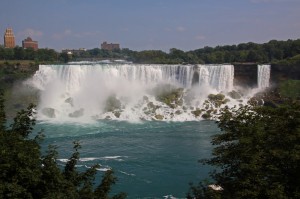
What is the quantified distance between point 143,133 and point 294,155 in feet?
62.1

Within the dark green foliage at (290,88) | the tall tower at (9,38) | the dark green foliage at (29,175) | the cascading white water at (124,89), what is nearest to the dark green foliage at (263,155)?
the dark green foliage at (29,175)

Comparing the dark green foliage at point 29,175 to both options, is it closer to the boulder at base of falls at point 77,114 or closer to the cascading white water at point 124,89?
the cascading white water at point 124,89

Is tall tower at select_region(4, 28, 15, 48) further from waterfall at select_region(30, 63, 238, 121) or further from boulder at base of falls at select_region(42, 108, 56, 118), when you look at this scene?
boulder at base of falls at select_region(42, 108, 56, 118)

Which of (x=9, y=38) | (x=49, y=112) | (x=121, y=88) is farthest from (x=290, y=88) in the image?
(x=9, y=38)

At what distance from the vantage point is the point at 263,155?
7859mm

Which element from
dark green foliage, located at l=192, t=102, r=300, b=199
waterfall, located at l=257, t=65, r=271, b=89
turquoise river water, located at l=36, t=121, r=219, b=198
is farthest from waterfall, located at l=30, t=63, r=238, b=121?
dark green foliage, located at l=192, t=102, r=300, b=199

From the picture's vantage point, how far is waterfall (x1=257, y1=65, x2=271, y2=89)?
3688 cm

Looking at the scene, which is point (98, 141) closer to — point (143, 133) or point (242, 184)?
point (143, 133)

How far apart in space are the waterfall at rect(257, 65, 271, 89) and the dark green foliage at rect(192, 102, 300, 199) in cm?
2887

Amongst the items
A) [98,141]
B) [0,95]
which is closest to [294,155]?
[0,95]

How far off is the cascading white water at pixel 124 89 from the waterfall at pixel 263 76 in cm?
257

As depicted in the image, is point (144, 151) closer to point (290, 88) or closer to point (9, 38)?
point (290, 88)

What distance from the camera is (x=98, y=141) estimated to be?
23.2 metres

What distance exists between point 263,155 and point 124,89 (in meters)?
31.0
